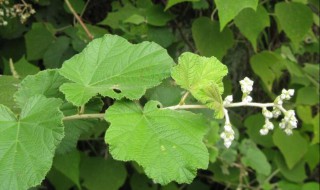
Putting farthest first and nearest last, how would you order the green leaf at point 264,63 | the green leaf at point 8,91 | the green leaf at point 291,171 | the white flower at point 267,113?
1. the green leaf at point 291,171
2. the green leaf at point 264,63
3. the green leaf at point 8,91
4. the white flower at point 267,113

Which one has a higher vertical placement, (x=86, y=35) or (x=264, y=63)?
(x=86, y=35)

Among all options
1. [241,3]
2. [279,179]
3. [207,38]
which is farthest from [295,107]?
[241,3]

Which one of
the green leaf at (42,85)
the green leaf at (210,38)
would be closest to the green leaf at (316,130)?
the green leaf at (210,38)

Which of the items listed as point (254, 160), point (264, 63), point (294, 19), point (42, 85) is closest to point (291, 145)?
point (254, 160)

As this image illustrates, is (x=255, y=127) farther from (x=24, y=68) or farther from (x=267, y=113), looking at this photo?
(x=267, y=113)

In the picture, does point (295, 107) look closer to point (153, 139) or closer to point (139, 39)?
point (139, 39)

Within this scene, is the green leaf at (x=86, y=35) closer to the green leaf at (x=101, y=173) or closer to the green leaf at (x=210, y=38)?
the green leaf at (x=210, y=38)

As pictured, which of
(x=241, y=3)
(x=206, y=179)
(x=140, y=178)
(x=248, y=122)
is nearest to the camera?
(x=241, y=3)
